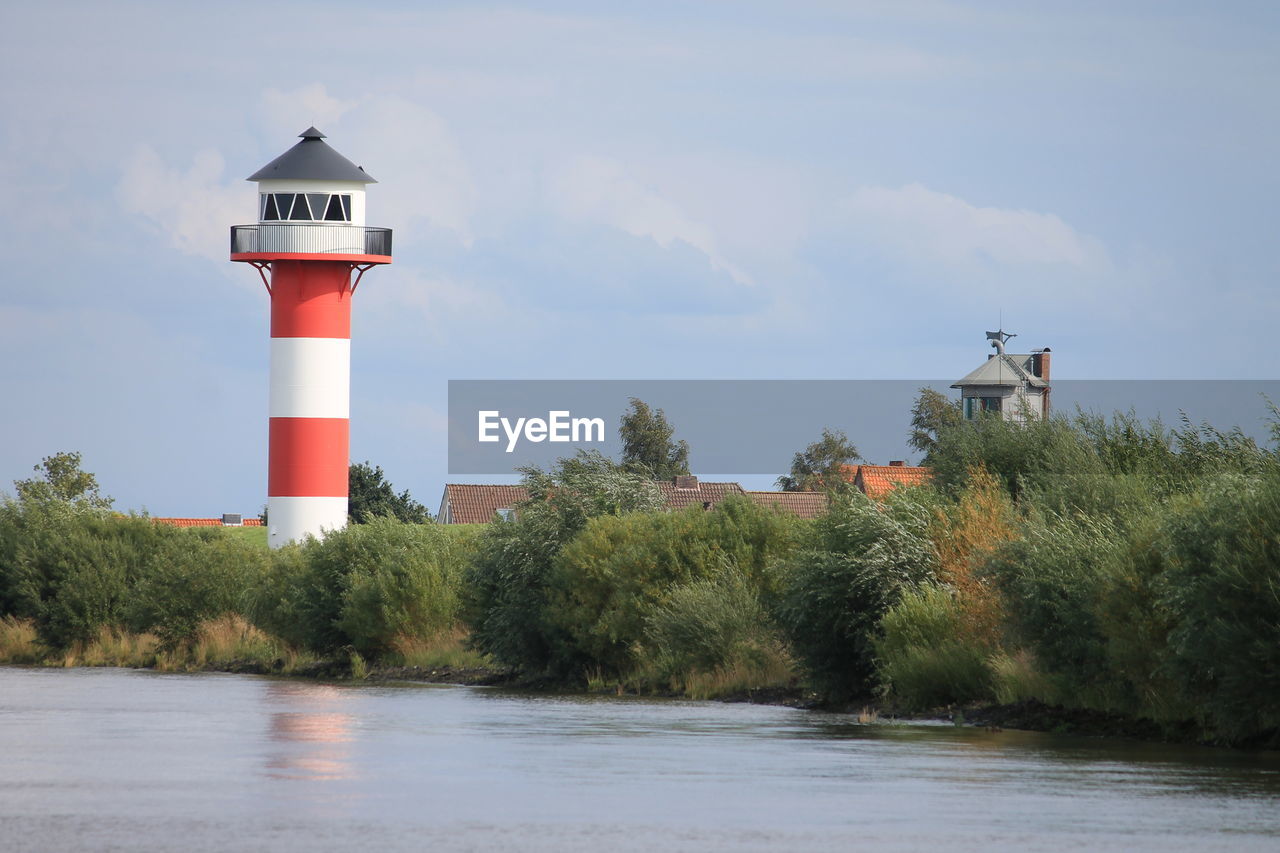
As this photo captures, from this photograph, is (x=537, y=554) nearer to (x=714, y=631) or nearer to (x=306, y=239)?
(x=714, y=631)

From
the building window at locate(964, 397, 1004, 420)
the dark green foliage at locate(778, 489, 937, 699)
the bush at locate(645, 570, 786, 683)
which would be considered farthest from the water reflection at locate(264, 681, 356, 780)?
the building window at locate(964, 397, 1004, 420)

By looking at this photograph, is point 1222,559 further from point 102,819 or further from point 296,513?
point 296,513

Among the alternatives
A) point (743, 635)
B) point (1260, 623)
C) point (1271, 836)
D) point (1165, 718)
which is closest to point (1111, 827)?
point (1271, 836)

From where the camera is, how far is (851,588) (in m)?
35.1

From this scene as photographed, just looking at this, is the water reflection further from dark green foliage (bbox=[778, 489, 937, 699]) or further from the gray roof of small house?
the gray roof of small house

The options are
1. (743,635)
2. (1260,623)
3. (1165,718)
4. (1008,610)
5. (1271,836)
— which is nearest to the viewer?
(1271,836)

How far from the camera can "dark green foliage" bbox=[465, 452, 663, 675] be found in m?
45.4

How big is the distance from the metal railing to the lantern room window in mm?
380

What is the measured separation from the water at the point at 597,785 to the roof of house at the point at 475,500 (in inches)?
2840

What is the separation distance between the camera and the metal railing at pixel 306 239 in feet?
193

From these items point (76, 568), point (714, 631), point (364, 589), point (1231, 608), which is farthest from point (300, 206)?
point (1231, 608)

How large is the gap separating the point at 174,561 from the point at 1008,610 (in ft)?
108

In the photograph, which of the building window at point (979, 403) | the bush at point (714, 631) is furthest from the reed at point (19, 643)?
the building window at point (979, 403)

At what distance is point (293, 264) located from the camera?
58.8 meters
